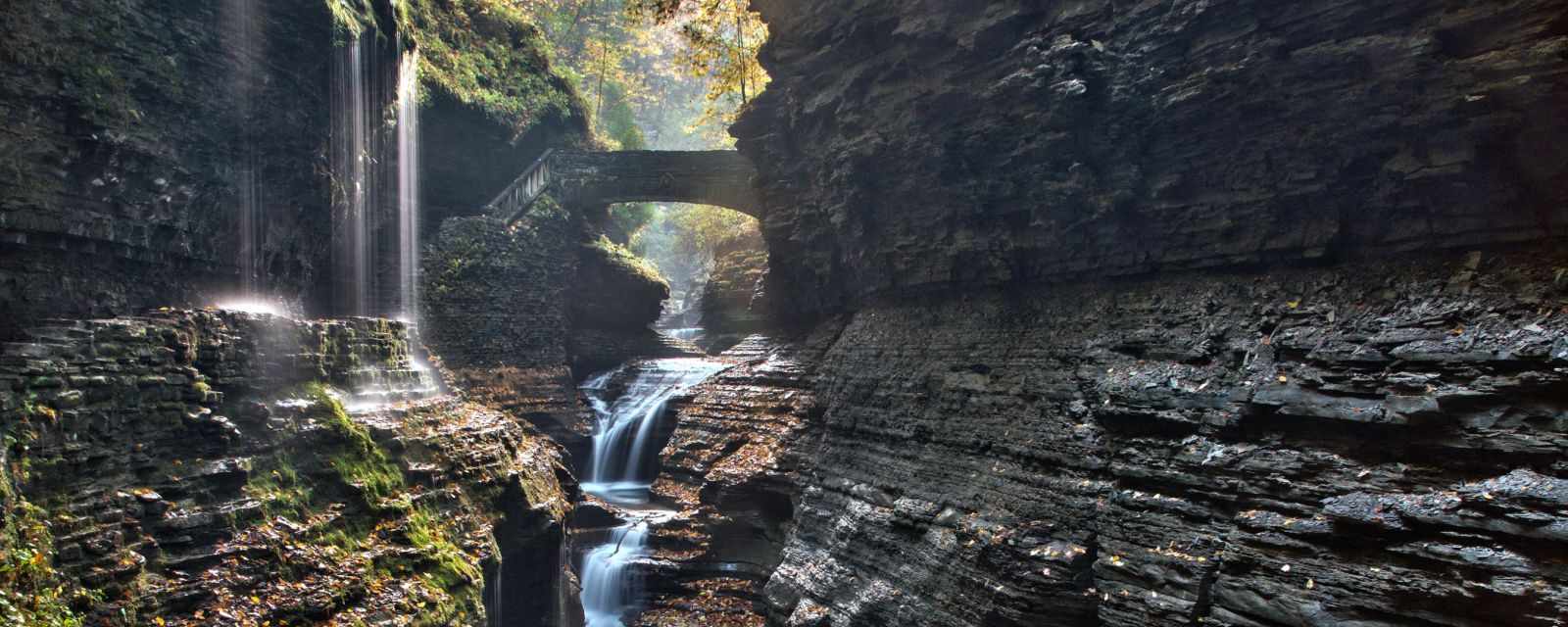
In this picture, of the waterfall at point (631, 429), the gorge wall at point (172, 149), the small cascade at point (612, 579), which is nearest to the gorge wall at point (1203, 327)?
the small cascade at point (612, 579)

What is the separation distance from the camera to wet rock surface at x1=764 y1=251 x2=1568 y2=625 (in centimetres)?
604

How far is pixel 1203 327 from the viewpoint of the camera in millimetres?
8852

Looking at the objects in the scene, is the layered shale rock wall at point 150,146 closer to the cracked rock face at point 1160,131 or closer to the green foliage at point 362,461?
the green foliage at point 362,461

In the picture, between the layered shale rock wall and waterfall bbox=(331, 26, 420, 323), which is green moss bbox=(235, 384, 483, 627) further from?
waterfall bbox=(331, 26, 420, 323)

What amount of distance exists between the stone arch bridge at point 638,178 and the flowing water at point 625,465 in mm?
4864

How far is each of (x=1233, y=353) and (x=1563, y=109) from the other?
10.3 feet

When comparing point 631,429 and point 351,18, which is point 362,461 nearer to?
point 351,18

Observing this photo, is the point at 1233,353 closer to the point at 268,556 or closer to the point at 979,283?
the point at 979,283

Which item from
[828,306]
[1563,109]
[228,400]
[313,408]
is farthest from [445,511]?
[1563,109]

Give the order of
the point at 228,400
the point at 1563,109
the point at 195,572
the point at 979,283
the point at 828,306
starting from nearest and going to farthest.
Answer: the point at 1563,109 < the point at 195,572 < the point at 228,400 < the point at 979,283 < the point at 828,306

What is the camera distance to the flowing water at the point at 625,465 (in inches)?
547

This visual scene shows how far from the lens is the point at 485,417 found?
1291 centimetres

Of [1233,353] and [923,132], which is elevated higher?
[923,132]

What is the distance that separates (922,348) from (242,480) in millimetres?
8982
